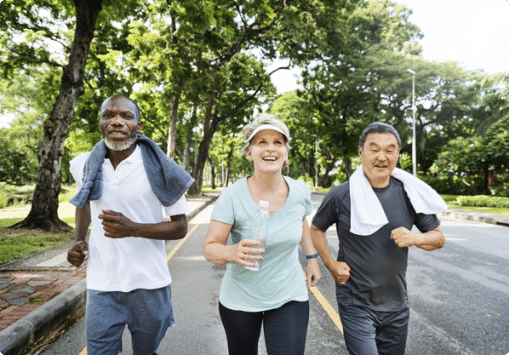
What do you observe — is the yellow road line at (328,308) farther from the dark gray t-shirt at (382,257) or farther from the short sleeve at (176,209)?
the short sleeve at (176,209)

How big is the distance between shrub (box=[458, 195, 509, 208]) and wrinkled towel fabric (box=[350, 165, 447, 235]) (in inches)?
804

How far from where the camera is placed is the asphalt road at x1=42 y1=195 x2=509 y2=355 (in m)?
3.40

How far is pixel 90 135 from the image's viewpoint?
20359 mm

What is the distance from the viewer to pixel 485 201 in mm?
19719

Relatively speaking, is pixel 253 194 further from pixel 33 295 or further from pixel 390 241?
pixel 33 295

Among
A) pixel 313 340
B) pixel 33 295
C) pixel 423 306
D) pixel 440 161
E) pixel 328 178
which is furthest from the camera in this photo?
pixel 328 178

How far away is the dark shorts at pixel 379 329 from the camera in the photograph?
6.99ft

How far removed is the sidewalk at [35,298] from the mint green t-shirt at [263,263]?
7.30ft

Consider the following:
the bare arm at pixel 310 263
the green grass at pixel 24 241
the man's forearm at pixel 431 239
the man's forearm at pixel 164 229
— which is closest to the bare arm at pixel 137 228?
the man's forearm at pixel 164 229

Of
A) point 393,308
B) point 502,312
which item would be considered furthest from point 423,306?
point 393,308

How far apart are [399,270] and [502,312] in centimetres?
324

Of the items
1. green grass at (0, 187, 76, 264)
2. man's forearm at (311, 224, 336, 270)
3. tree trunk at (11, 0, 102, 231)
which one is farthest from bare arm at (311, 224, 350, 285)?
tree trunk at (11, 0, 102, 231)

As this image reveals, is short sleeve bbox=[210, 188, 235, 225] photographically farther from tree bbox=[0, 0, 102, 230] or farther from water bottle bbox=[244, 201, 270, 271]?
tree bbox=[0, 0, 102, 230]

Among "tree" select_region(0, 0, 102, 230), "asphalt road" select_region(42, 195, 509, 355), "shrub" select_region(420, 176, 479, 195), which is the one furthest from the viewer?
"shrub" select_region(420, 176, 479, 195)
